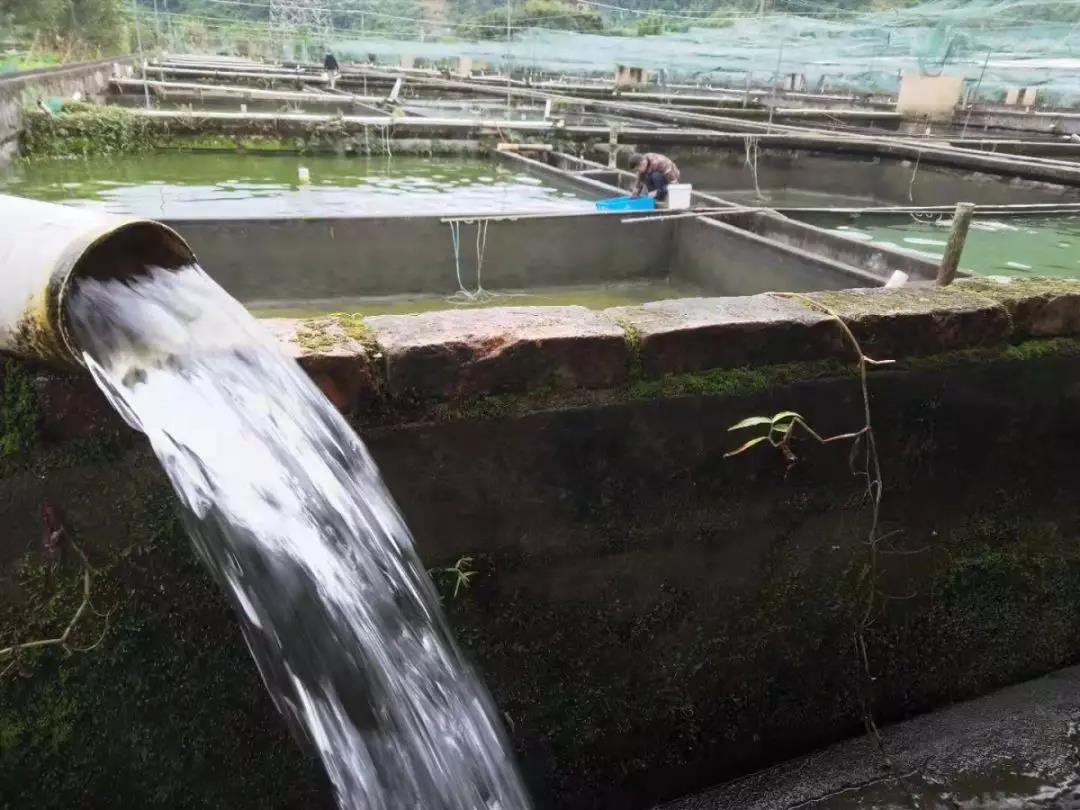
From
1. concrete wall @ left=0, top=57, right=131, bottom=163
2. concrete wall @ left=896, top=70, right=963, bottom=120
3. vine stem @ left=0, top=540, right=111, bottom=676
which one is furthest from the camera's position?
concrete wall @ left=896, top=70, right=963, bottom=120

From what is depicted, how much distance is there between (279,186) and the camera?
451 inches

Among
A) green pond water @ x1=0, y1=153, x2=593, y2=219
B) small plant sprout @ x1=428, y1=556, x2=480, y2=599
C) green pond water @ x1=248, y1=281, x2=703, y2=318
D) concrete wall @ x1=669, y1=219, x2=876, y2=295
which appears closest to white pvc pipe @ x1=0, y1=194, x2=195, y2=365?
small plant sprout @ x1=428, y1=556, x2=480, y2=599

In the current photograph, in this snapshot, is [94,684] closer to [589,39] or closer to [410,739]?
[410,739]

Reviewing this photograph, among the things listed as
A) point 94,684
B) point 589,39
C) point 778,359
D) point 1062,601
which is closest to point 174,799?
point 94,684

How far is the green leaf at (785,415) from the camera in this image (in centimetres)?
257

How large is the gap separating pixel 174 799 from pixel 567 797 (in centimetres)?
134

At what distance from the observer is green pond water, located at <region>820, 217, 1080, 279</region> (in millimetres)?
8508

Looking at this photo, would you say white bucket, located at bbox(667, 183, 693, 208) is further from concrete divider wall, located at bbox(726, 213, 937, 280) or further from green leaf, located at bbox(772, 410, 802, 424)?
green leaf, located at bbox(772, 410, 802, 424)

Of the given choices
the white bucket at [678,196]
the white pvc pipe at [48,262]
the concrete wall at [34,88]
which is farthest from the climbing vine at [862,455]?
the concrete wall at [34,88]

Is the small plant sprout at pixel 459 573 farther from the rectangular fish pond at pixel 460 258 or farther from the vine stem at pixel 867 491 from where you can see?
the rectangular fish pond at pixel 460 258

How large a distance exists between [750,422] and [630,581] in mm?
718

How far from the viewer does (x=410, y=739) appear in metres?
2.07

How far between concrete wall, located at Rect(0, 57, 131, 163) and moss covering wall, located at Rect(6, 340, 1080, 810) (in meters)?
11.7

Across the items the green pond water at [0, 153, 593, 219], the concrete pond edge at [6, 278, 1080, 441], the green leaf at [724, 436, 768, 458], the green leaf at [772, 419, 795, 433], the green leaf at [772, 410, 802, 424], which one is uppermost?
the concrete pond edge at [6, 278, 1080, 441]
